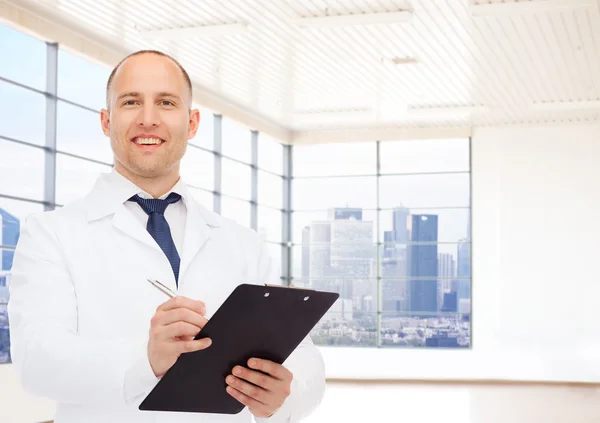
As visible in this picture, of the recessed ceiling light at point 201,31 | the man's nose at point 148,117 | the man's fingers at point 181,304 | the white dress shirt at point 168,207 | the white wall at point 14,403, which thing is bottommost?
the white wall at point 14,403

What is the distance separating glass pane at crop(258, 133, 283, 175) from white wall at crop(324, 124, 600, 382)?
4336mm

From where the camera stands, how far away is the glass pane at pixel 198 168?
15.7m

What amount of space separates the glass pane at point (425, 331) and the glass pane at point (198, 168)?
5.39 metres

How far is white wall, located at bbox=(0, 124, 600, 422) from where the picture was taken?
692 inches

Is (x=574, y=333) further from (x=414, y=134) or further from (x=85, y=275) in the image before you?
(x=85, y=275)

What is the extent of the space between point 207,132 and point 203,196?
4.08ft

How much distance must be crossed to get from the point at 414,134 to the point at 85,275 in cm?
1733

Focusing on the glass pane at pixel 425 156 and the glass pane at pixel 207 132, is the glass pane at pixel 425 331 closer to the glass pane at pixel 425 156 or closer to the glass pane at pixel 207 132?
the glass pane at pixel 425 156

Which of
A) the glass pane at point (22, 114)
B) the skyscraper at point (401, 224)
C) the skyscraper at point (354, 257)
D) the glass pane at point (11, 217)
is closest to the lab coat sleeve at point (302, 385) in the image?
the glass pane at point (11, 217)

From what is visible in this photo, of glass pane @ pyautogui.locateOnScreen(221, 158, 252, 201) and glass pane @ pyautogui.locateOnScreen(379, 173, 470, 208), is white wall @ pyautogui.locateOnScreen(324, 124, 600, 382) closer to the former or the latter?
glass pane @ pyautogui.locateOnScreen(379, 173, 470, 208)

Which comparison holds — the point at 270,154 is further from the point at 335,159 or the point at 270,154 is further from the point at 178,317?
the point at 178,317

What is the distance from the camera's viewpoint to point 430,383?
1783 centimetres

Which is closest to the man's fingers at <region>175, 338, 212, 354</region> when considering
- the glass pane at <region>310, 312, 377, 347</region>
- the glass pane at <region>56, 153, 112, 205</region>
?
the glass pane at <region>56, 153, 112, 205</region>

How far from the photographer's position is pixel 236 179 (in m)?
17.4
